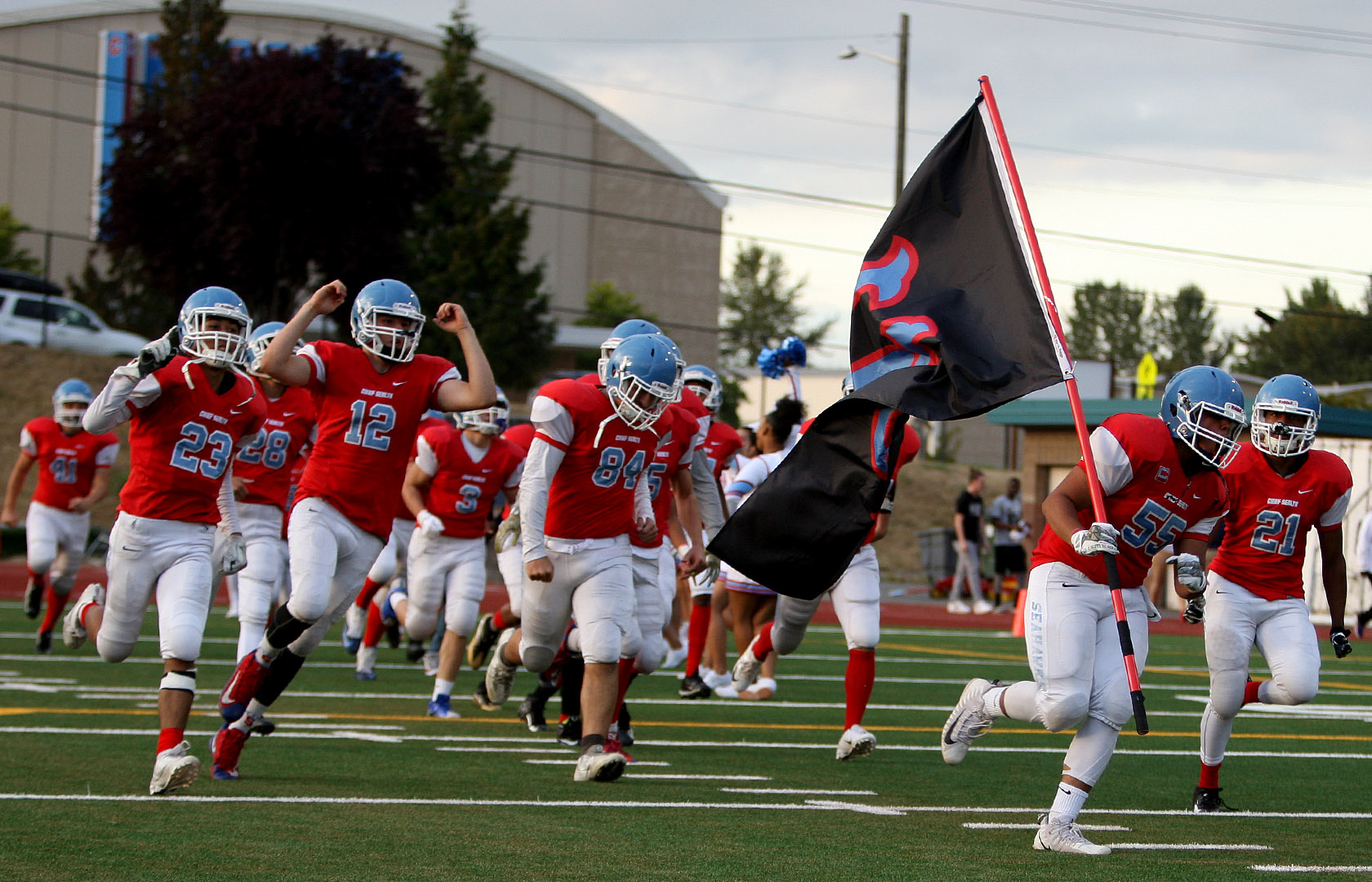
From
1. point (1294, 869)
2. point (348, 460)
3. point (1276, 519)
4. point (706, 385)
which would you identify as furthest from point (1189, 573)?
point (706, 385)

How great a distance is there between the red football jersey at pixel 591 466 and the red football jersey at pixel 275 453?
10.9 ft

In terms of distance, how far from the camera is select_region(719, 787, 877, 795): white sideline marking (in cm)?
730

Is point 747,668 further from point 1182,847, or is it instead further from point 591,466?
point 1182,847

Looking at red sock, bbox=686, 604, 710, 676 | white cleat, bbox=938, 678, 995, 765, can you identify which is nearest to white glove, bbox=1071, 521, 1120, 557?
white cleat, bbox=938, 678, 995, 765

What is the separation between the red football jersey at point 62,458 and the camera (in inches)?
527

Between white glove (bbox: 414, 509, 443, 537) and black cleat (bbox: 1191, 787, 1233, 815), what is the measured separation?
505cm

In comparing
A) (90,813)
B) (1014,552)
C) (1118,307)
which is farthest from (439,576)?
(1118,307)

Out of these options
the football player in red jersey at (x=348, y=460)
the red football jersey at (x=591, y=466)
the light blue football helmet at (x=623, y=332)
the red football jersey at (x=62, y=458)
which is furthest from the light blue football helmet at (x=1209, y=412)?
the red football jersey at (x=62, y=458)

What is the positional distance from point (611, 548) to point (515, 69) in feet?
165

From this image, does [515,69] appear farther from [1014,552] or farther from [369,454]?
[369,454]

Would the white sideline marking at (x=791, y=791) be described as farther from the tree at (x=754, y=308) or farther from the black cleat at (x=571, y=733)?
the tree at (x=754, y=308)

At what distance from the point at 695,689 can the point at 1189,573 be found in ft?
18.7

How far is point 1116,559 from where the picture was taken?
6.32 m

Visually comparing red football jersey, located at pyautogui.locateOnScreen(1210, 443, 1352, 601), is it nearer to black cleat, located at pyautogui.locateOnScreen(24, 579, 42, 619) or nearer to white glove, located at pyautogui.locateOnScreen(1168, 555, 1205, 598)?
white glove, located at pyautogui.locateOnScreen(1168, 555, 1205, 598)
